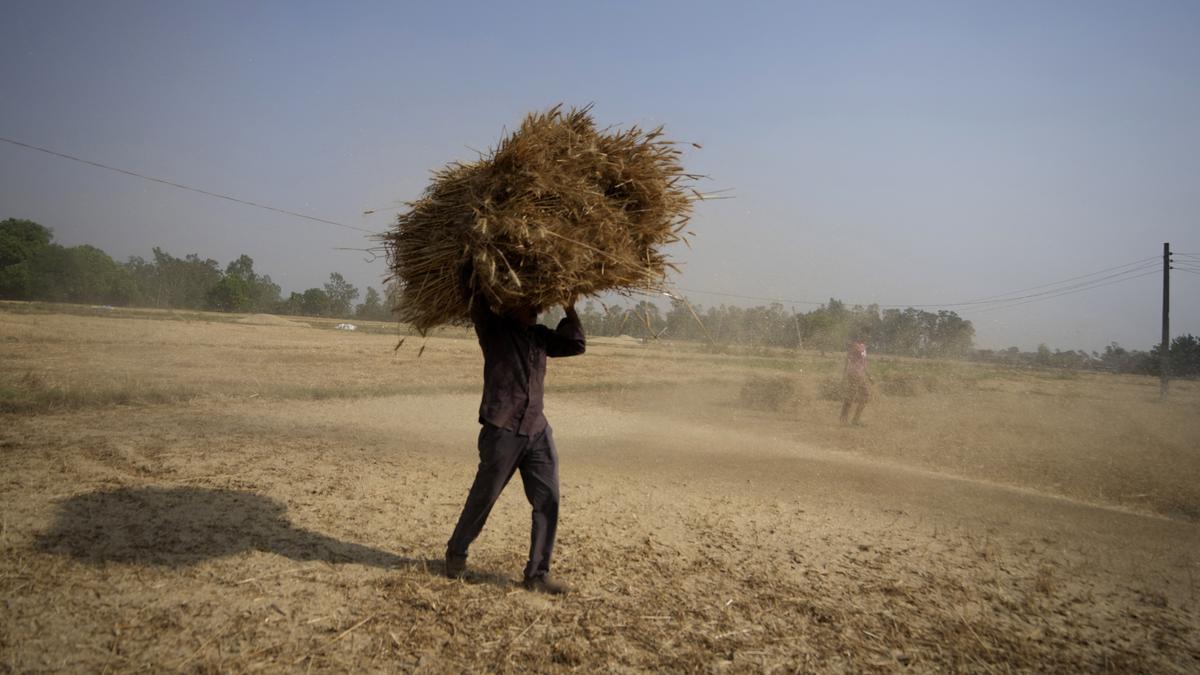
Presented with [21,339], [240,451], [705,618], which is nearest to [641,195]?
[705,618]

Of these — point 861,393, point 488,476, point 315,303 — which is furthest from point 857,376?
point 315,303

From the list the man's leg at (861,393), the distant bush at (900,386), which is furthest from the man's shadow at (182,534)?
the distant bush at (900,386)

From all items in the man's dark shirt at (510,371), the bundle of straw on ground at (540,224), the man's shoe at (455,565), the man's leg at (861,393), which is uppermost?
the bundle of straw on ground at (540,224)

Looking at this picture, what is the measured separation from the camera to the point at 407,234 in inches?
170

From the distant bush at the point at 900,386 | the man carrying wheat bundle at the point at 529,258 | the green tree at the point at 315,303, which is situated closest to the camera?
the man carrying wheat bundle at the point at 529,258

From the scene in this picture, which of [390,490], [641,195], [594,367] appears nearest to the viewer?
[641,195]

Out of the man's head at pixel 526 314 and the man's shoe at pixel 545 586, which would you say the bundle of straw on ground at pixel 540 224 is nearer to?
the man's head at pixel 526 314

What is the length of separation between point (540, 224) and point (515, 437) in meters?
1.34

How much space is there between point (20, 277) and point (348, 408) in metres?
57.3

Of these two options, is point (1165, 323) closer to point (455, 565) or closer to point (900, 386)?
point (900, 386)

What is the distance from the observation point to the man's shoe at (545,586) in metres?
3.89

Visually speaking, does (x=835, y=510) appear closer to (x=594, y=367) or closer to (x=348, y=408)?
(x=348, y=408)

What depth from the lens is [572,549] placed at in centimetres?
479

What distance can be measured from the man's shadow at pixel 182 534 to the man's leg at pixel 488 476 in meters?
0.38
